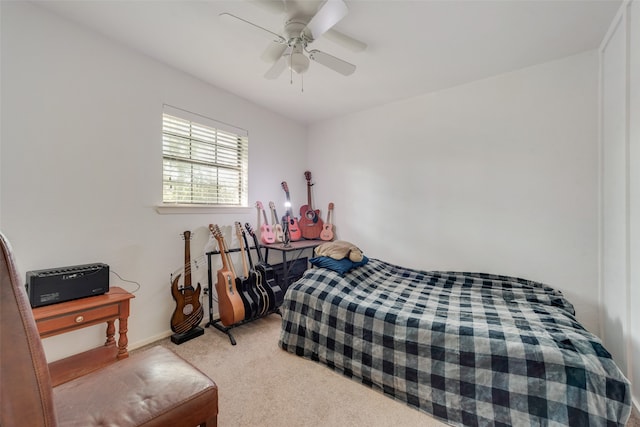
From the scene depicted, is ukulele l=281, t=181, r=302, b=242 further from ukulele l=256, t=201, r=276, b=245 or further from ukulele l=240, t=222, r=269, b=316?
ukulele l=240, t=222, r=269, b=316

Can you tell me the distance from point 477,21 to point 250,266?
9.73 feet

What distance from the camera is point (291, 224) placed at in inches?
143

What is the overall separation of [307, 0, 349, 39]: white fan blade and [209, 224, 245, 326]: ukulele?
2.00 m

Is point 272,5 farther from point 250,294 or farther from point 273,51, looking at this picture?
point 250,294

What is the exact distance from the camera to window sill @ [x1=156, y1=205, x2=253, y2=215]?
2.45 meters

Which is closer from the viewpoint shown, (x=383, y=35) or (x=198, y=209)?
(x=383, y=35)

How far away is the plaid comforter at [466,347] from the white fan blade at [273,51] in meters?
1.77

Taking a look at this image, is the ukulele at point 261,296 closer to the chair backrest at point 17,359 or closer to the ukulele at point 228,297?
the ukulele at point 228,297

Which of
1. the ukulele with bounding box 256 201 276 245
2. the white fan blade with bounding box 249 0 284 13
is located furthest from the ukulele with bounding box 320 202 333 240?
the white fan blade with bounding box 249 0 284 13

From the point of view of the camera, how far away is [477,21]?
1845 mm

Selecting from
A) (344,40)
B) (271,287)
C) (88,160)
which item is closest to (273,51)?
(344,40)

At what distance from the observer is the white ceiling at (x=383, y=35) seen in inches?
68.4

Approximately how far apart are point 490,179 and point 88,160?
3.55 metres

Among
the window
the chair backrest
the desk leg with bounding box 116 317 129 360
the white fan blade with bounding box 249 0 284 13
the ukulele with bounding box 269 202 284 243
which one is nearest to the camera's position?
the chair backrest
